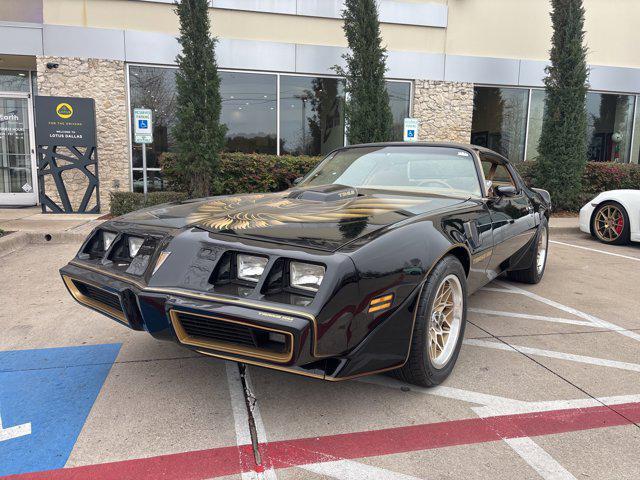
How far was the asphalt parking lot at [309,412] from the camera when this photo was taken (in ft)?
6.69

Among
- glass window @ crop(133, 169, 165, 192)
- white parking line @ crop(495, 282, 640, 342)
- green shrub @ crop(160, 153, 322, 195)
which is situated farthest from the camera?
glass window @ crop(133, 169, 165, 192)

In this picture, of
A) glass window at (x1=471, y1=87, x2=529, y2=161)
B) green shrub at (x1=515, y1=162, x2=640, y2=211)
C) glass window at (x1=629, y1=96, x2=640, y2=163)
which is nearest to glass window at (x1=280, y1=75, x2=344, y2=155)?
glass window at (x1=471, y1=87, x2=529, y2=161)

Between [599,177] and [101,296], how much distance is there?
12126 mm

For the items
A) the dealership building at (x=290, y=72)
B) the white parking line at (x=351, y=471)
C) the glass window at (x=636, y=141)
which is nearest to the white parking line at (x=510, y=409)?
the white parking line at (x=351, y=471)

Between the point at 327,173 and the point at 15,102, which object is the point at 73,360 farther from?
the point at 15,102

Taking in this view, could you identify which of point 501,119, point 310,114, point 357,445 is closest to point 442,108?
point 501,119

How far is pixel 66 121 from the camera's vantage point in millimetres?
9453

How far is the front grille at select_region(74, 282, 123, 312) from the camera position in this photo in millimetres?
2496

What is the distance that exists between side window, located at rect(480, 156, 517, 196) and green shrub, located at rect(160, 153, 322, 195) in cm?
575

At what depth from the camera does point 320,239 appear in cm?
220

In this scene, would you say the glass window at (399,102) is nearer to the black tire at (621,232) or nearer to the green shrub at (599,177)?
the green shrub at (599,177)

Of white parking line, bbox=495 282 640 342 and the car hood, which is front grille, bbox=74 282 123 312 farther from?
white parking line, bbox=495 282 640 342

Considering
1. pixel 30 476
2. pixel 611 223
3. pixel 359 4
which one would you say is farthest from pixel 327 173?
pixel 359 4

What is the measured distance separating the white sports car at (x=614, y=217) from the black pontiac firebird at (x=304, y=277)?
214 inches
